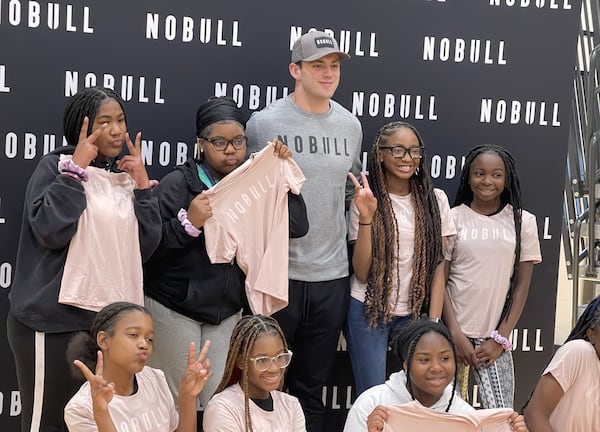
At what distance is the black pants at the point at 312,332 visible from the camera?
405 cm

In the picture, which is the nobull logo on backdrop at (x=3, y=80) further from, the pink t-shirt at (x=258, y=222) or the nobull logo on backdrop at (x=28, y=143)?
the pink t-shirt at (x=258, y=222)

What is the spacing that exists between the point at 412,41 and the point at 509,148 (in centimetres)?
83

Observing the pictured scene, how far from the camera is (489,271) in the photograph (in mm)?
4230

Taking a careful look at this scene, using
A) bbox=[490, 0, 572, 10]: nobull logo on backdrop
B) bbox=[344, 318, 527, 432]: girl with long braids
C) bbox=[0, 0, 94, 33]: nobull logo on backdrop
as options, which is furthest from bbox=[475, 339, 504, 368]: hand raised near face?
bbox=[0, 0, 94, 33]: nobull logo on backdrop

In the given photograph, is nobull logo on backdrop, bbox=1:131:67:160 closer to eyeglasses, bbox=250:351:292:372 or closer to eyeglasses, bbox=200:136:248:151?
eyeglasses, bbox=200:136:248:151

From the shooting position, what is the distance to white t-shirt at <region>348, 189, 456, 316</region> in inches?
162

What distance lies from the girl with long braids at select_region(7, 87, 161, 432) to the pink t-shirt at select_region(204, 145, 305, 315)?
0.38m

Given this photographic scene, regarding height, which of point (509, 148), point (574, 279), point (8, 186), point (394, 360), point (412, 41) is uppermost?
point (412, 41)

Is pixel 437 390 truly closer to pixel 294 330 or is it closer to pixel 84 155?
pixel 294 330

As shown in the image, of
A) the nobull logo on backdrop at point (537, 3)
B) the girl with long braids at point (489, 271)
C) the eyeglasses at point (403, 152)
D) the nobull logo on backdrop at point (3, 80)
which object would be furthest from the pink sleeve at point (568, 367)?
the nobull logo on backdrop at point (3, 80)

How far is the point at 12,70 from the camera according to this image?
4.22 metres

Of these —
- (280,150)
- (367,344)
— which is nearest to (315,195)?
(280,150)

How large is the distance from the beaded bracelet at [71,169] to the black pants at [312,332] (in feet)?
3.85

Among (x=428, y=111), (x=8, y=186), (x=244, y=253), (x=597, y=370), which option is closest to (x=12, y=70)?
(x=8, y=186)
